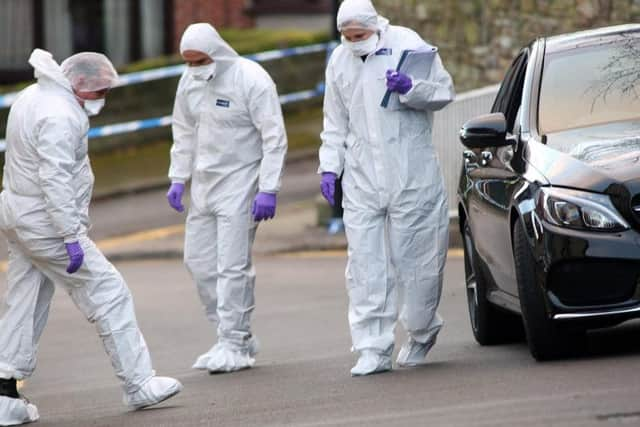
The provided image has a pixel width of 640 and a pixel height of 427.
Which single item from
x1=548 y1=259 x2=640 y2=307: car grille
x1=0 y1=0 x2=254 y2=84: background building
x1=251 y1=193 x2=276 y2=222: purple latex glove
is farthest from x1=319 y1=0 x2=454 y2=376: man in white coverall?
x1=0 y1=0 x2=254 y2=84: background building

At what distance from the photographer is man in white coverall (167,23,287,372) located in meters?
10.2

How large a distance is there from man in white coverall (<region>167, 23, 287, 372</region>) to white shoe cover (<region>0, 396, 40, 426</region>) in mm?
1572

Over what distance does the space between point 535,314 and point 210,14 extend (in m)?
Answer: 20.3

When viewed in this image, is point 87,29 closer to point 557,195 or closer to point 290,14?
point 290,14

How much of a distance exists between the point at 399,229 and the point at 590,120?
1062 mm

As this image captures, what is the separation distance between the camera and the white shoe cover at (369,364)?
919 cm

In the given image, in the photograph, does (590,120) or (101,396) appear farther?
(101,396)

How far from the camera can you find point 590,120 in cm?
896

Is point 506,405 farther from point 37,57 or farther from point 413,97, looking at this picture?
point 37,57

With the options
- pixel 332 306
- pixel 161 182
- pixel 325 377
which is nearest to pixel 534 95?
pixel 325 377

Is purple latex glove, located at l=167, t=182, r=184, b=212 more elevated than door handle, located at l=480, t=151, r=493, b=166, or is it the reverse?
Result: door handle, located at l=480, t=151, r=493, b=166

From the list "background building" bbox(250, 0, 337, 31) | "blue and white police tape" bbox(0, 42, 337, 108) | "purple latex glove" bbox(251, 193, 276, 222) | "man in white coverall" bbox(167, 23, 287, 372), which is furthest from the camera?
"background building" bbox(250, 0, 337, 31)

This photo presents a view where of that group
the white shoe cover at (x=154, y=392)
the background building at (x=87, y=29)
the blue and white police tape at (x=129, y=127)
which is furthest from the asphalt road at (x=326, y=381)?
the background building at (x=87, y=29)

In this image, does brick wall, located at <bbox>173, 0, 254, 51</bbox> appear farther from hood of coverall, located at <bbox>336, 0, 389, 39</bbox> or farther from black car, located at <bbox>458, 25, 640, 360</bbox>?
hood of coverall, located at <bbox>336, 0, 389, 39</bbox>
